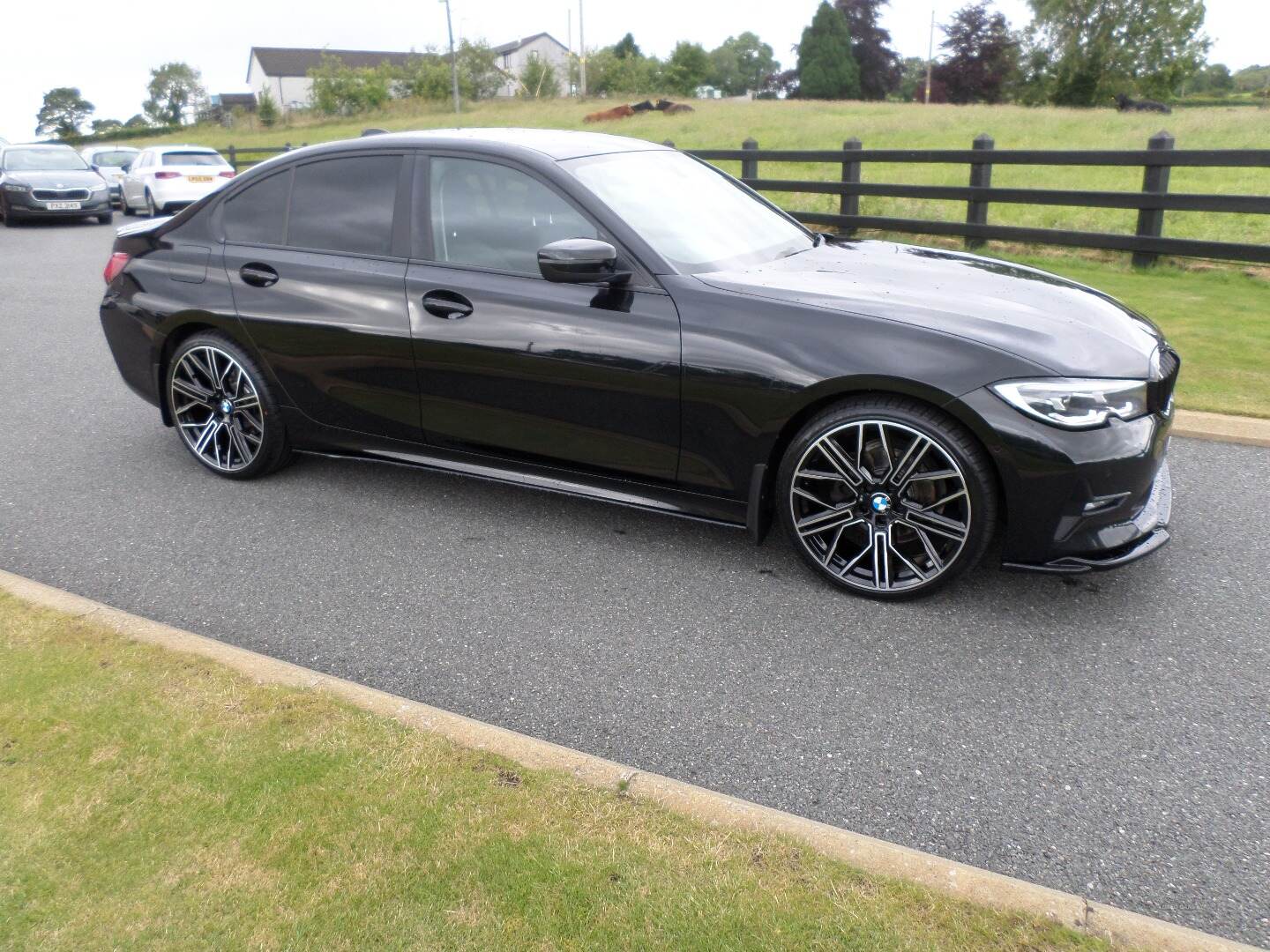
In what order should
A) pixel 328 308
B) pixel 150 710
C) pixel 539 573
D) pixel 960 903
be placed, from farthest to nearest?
1. pixel 328 308
2. pixel 539 573
3. pixel 150 710
4. pixel 960 903

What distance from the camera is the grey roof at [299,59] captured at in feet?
357

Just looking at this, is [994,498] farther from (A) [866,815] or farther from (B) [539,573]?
(B) [539,573]

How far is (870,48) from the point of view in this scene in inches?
3243

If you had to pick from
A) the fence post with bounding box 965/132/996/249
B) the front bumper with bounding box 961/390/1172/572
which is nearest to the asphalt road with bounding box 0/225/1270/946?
the front bumper with bounding box 961/390/1172/572

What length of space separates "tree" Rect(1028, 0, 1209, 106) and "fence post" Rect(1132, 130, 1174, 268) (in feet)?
222

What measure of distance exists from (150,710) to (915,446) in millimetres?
2600

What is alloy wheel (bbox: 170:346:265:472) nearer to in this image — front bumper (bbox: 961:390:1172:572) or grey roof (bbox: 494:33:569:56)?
front bumper (bbox: 961:390:1172:572)

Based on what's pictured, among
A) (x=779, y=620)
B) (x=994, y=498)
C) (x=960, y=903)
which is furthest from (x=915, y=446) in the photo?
(x=960, y=903)

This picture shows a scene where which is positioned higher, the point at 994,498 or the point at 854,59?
the point at 854,59

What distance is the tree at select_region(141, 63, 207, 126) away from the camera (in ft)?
360

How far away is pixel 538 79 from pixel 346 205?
81498 mm

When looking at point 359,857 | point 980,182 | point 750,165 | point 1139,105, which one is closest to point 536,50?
point 1139,105

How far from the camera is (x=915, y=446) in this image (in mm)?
3682

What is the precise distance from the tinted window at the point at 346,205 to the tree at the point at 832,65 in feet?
262
